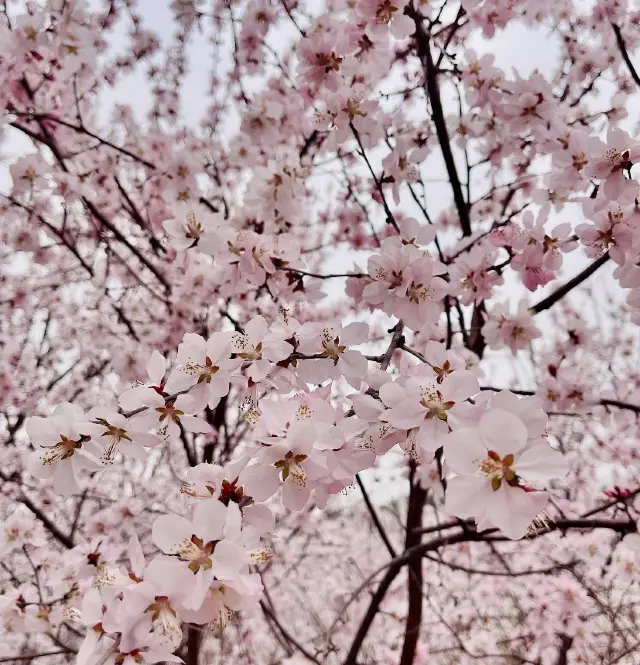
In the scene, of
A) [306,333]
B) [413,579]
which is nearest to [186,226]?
[306,333]

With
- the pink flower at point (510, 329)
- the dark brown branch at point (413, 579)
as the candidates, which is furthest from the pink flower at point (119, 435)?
the dark brown branch at point (413, 579)

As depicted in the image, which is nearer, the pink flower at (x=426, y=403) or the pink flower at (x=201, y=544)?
the pink flower at (x=201, y=544)

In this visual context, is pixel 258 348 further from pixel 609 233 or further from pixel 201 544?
pixel 609 233

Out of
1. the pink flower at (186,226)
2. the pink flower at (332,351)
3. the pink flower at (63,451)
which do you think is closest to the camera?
the pink flower at (63,451)

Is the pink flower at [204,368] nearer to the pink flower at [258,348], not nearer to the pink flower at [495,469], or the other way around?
the pink flower at [258,348]

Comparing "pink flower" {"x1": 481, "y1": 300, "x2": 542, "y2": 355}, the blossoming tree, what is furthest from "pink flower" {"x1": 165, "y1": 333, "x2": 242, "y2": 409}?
"pink flower" {"x1": 481, "y1": 300, "x2": 542, "y2": 355}

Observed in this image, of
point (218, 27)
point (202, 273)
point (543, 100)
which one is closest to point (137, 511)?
point (202, 273)

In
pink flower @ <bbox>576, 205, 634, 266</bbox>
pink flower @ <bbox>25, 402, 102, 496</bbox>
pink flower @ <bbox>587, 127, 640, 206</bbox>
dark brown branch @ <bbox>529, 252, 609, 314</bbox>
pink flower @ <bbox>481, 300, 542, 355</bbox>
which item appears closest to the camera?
pink flower @ <bbox>25, 402, 102, 496</bbox>

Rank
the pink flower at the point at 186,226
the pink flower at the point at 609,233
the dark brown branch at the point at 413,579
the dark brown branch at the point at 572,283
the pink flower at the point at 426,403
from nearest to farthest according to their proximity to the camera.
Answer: the pink flower at the point at 426,403, the pink flower at the point at 609,233, the dark brown branch at the point at 572,283, the pink flower at the point at 186,226, the dark brown branch at the point at 413,579

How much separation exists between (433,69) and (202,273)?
1503 mm

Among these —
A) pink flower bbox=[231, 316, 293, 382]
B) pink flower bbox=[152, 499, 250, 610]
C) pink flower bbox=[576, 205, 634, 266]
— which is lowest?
pink flower bbox=[152, 499, 250, 610]

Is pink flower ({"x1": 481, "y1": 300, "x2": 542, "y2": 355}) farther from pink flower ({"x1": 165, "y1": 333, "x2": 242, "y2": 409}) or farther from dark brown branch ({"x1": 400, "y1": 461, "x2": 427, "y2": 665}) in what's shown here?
pink flower ({"x1": 165, "y1": 333, "x2": 242, "y2": 409})

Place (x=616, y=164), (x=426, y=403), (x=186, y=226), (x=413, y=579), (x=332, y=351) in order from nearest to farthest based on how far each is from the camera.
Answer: (x=426, y=403), (x=332, y=351), (x=616, y=164), (x=186, y=226), (x=413, y=579)

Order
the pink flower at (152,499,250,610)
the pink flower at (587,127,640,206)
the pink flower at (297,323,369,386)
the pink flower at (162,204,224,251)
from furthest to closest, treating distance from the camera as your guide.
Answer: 1. the pink flower at (162,204,224,251)
2. the pink flower at (587,127,640,206)
3. the pink flower at (297,323,369,386)
4. the pink flower at (152,499,250,610)
